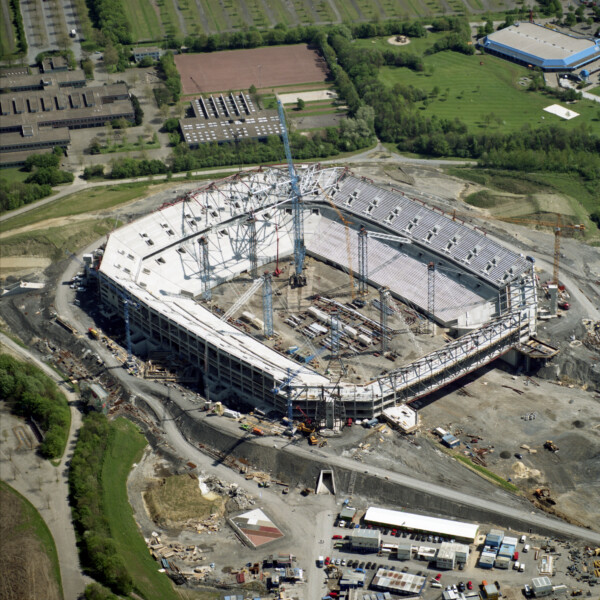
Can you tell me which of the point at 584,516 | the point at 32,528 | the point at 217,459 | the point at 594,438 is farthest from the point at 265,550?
the point at 594,438

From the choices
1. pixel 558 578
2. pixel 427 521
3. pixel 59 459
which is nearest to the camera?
pixel 558 578

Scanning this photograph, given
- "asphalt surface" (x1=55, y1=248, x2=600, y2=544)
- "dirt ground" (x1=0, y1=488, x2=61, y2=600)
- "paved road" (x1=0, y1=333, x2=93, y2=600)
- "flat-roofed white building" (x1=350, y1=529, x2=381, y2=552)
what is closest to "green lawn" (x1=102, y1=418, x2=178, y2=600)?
"paved road" (x1=0, y1=333, x2=93, y2=600)

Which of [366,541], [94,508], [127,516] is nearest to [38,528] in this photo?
[94,508]

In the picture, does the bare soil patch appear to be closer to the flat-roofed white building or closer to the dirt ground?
the dirt ground

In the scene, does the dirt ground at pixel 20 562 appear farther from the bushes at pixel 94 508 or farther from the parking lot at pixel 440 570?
the parking lot at pixel 440 570

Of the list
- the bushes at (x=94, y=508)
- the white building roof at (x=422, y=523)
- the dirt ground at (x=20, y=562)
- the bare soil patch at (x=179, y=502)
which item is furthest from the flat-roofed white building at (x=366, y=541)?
the dirt ground at (x=20, y=562)

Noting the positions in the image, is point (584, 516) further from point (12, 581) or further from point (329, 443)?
point (12, 581)
